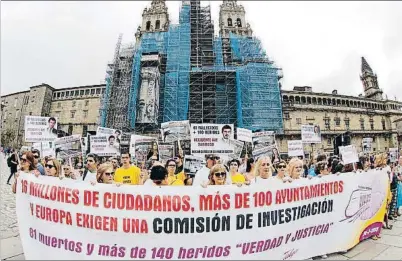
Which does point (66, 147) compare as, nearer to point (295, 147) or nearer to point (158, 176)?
point (158, 176)

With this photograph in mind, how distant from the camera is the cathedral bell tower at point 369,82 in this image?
70.4 metres

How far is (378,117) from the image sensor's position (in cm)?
6184

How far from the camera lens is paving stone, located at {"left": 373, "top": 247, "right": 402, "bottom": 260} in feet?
15.2

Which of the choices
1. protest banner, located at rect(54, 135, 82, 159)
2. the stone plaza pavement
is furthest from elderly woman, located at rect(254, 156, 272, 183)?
protest banner, located at rect(54, 135, 82, 159)

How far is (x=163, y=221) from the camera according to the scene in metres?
3.73

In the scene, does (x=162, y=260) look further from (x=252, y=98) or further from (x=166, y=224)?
(x=252, y=98)

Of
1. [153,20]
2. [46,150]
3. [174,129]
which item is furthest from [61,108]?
[174,129]

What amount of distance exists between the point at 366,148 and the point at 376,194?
13105 mm

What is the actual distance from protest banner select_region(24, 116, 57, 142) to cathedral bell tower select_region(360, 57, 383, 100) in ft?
252

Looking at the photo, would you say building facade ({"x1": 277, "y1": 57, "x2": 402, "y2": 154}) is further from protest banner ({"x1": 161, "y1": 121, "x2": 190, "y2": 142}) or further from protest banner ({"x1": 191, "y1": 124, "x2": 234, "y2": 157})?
protest banner ({"x1": 191, "y1": 124, "x2": 234, "y2": 157})

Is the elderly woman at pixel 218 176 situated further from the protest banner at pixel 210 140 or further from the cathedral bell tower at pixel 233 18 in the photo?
the cathedral bell tower at pixel 233 18

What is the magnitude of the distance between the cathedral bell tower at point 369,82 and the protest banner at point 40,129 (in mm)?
76831

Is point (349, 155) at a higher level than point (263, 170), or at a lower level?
higher

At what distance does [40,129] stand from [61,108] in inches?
2211
